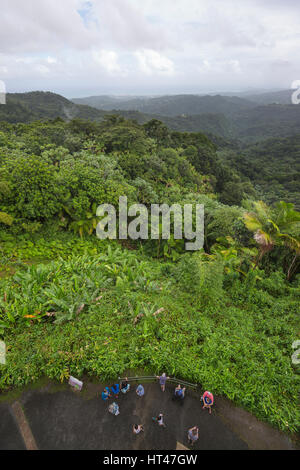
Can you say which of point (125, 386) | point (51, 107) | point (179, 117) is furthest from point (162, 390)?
point (179, 117)

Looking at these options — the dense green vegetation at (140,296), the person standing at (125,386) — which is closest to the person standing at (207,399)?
the dense green vegetation at (140,296)

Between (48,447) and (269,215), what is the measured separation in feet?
27.8

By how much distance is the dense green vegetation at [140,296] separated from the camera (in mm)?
5215

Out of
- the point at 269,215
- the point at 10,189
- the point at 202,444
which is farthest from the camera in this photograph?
the point at 10,189

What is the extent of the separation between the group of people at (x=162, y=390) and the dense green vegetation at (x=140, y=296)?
0.33 m

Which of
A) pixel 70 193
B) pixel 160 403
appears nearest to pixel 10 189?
pixel 70 193

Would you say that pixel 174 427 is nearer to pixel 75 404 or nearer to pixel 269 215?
pixel 75 404

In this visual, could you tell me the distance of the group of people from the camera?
4230 millimetres

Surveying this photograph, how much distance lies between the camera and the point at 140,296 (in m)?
7.34
